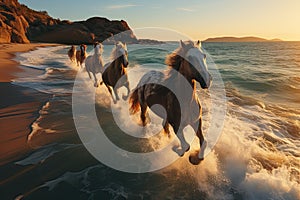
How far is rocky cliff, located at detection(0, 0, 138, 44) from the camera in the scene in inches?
1946

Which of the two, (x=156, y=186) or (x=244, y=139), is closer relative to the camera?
(x=156, y=186)

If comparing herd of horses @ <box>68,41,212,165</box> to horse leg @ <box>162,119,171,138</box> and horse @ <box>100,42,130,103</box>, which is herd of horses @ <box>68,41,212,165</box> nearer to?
horse leg @ <box>162,119,171,138</box>

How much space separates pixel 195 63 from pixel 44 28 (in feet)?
272

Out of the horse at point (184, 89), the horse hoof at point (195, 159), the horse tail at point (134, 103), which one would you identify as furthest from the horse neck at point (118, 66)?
the horse hoof at point (195, 159)

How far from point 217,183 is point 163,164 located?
1139 mm

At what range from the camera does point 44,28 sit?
7475 cm

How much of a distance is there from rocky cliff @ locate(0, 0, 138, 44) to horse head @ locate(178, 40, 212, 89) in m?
37.5

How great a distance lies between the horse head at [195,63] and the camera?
352 centimetres

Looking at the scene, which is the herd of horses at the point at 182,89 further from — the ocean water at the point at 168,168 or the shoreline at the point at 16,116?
the shoreline at the point at 16,116

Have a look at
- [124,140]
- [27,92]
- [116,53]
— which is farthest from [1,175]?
[27,92]

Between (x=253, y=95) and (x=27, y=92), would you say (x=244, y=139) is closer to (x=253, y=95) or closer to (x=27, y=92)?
(x=253, y=95)

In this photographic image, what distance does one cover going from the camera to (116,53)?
8219 millimetres

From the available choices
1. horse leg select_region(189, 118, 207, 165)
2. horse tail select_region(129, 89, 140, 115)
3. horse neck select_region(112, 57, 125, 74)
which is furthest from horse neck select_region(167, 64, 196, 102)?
horse neck select_region(112, 57, 125, 74)

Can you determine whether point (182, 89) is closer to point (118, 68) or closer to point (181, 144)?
point (181, 144)
